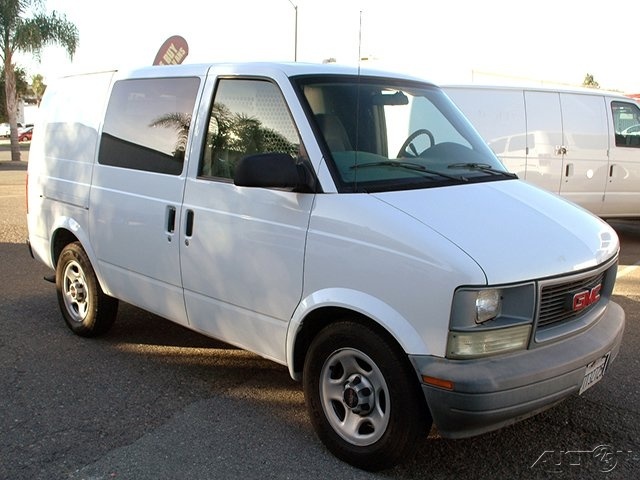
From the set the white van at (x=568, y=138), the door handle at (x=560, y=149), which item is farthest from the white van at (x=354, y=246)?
the door handle at (x=560, y=149)

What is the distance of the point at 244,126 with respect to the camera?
3.82 metres

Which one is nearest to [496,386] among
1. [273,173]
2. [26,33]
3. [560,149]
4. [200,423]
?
[273,173]

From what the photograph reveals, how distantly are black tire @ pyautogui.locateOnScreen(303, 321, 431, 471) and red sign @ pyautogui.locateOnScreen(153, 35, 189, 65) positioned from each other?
341 inches

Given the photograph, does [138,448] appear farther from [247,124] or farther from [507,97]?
[507,97]

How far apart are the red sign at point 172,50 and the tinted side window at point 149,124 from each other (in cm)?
652

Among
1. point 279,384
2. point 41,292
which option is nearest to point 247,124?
point 279,384

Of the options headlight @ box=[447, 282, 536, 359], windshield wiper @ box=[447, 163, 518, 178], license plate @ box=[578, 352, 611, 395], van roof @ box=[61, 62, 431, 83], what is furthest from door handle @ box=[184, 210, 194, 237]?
license plate @ box=[578, 352, 611, 395]

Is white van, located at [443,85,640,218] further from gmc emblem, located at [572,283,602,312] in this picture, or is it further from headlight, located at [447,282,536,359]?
headlight, located at [447,282,536,359]

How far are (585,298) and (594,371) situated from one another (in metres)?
0.36

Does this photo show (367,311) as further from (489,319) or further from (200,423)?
(200,423)

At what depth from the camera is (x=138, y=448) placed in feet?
11.3

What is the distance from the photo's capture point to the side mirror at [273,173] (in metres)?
3.24

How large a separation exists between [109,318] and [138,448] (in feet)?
6.19

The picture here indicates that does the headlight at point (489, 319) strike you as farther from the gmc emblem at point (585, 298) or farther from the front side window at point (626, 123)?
the front side window at point (626, 123)
